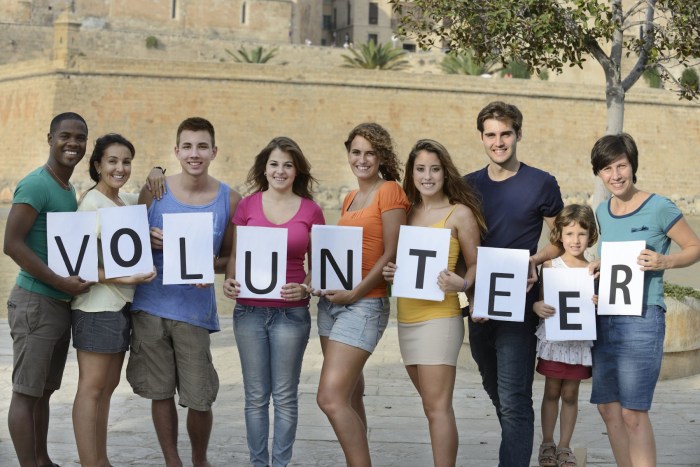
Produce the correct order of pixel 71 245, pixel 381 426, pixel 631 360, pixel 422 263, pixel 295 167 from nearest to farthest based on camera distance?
pixel 631 360 → pixel 422 263 → pixel 71 245 → pixel 295 167 → pixel 381 426

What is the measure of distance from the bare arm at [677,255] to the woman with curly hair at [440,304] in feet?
2.33

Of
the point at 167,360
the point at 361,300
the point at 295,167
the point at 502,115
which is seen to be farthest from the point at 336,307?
the point at 502,115

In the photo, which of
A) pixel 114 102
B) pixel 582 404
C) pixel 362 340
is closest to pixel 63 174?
pixel 362 340

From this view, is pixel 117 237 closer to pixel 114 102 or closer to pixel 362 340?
pixel 362 340

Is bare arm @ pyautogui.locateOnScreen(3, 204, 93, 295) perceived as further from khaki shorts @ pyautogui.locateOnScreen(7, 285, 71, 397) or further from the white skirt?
the white skirt

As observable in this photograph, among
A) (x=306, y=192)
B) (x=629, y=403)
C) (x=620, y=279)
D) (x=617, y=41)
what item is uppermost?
(x=617, y=41)

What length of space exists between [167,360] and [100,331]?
1.11 ft

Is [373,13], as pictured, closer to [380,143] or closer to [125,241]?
[380,143]

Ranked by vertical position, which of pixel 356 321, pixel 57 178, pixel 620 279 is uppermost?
pixel 57 178

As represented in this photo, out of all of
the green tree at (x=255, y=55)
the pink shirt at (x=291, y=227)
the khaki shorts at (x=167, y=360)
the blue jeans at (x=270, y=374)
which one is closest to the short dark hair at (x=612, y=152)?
the pink shirt at (x=291, y=227)

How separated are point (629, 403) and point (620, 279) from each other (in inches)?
20.6

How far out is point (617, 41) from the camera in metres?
10.7

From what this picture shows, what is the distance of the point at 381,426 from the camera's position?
6250 mm

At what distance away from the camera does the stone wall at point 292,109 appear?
34156 millimetres
